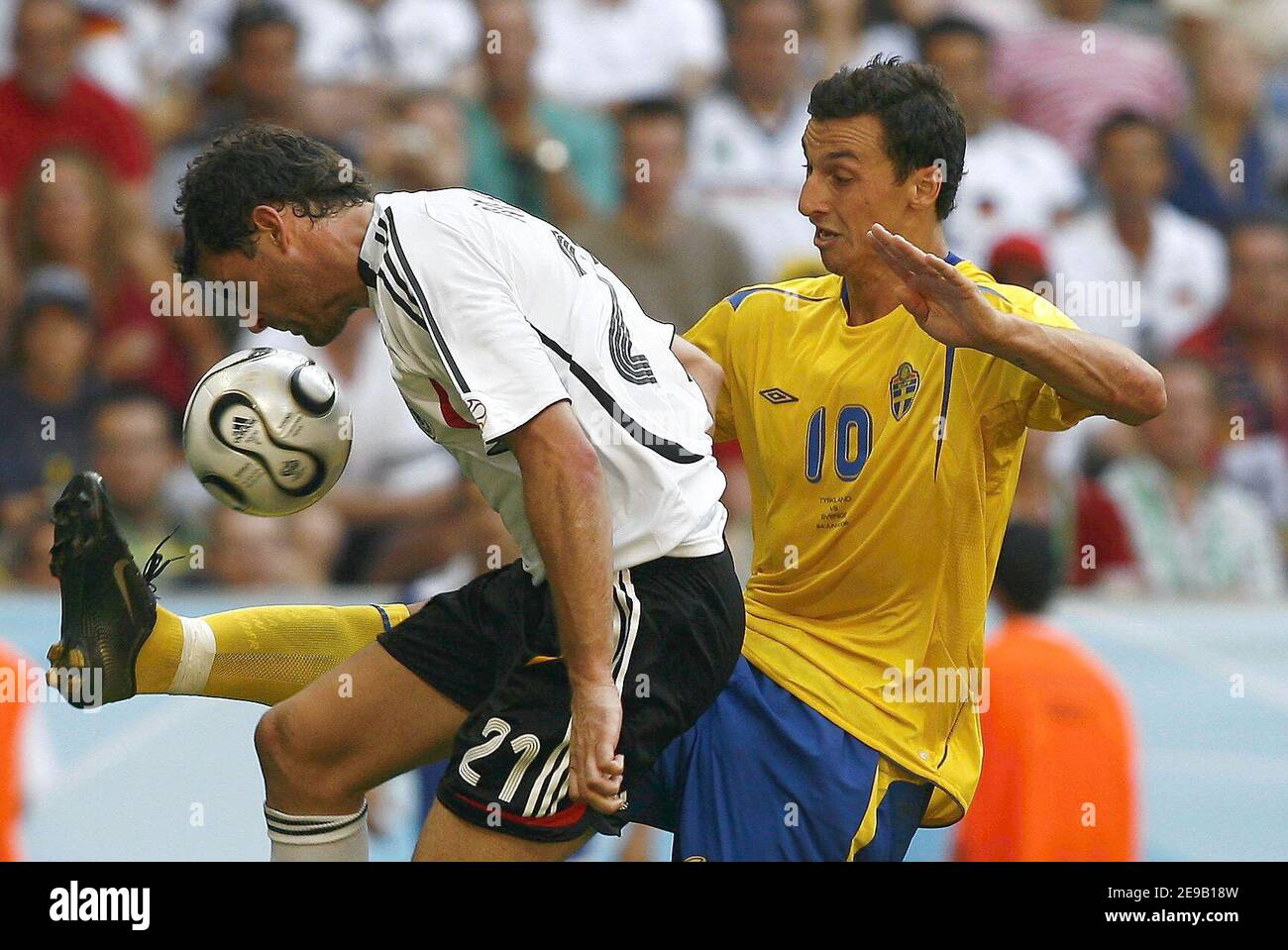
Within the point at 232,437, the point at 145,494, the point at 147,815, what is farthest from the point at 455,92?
the point at 232,437

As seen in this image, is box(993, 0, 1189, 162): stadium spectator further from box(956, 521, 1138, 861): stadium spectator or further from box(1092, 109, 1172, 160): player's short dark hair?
box(956, 521, 1138, 861): stadium spectator

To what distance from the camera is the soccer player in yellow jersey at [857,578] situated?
3.85 meters

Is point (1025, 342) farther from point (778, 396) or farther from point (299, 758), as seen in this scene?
point (299, 758)

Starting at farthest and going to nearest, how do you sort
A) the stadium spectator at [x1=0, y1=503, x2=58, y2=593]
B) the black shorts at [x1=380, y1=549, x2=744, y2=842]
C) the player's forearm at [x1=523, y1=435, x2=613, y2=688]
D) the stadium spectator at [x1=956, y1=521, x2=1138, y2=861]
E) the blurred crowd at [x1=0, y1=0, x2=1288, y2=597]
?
the blurred crowd at [x1=0, y1=0, x2=1288, y2=597]
the stadium spectator at [x1=0, y1=503, x2=58, y2=593]
the stadium spectator at [x1=956, y1=521, x2=1138, y2=861]
the black shorts at [x1=380, y1=549, x2=744, y2=842]
the player's forearm at [x1=523, y1=435, x2=613, y2=688]

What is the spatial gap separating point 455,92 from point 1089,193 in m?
3.34

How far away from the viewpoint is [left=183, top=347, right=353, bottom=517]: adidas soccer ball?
12.9 feet

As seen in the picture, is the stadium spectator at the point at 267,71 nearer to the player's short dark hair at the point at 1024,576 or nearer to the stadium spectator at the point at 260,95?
the stadium spectator at the point at 260,95

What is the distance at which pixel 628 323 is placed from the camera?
3686 millimetres

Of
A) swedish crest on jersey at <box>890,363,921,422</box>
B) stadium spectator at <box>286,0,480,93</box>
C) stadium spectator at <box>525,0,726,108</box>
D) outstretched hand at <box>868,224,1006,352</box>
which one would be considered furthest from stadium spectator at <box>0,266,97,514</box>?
outstretched hand at <box>868,224,1006,352</box>

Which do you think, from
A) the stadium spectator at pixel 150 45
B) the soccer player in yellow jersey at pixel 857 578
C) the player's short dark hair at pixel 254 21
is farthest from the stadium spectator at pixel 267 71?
the soccer player in yellow jersey at pixel 857 578

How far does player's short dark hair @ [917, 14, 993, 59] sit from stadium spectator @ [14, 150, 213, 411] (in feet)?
13.1

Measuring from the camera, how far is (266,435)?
3.93m

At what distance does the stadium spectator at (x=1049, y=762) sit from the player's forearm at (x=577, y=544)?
2.06 metres
